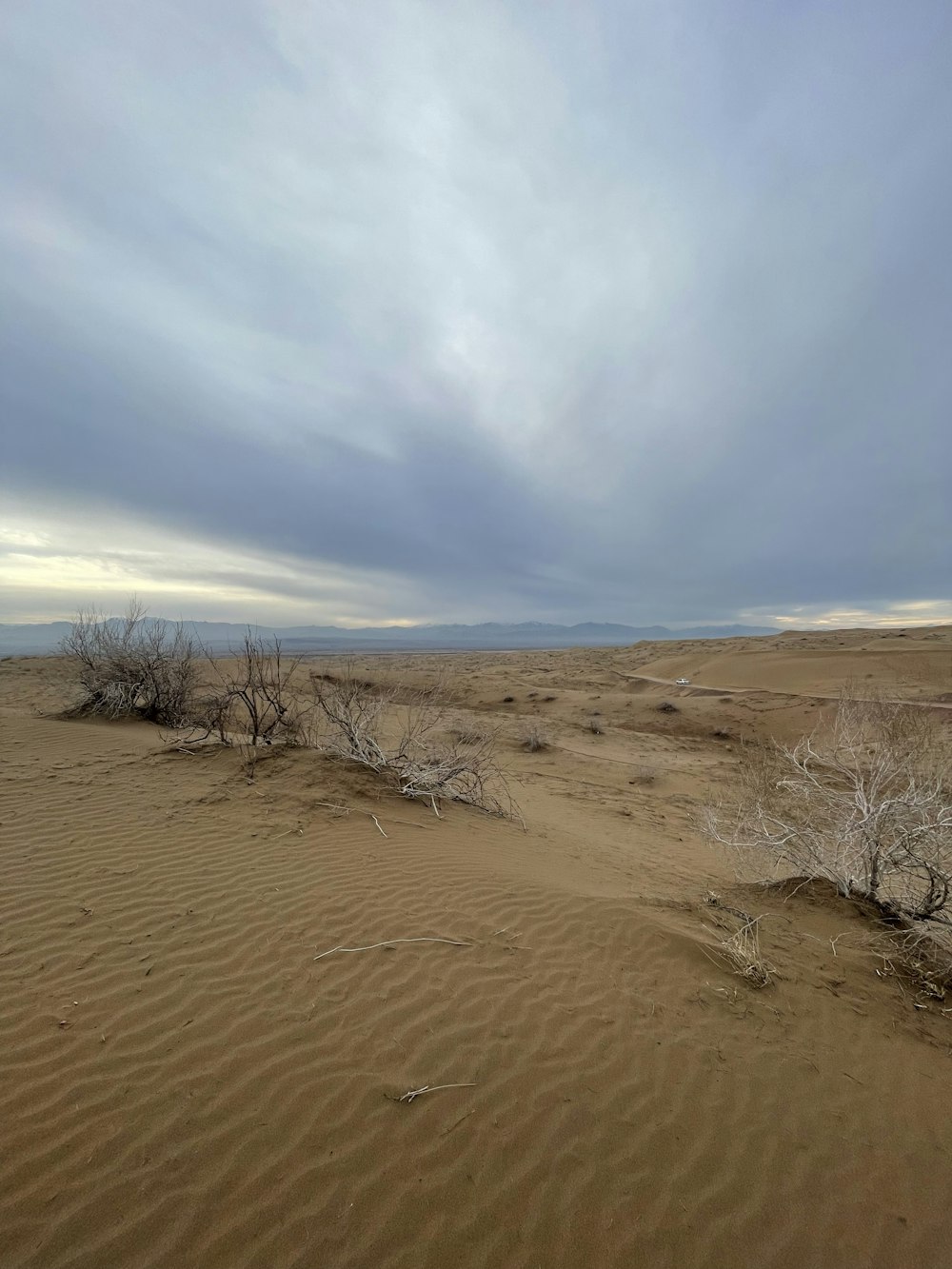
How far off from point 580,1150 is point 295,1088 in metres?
1.37

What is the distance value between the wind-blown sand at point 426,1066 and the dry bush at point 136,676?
7005mm

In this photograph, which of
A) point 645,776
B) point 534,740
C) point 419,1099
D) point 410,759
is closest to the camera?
point 419,1099

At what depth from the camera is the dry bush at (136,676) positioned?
39.4 ft

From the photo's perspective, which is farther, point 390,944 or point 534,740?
point 534,740

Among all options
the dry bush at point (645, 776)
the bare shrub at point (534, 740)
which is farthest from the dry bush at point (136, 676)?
the dry bush at point (645, 776)

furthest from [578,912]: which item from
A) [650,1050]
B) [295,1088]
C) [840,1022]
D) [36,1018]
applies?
[36,1018]

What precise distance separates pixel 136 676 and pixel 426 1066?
1227cm

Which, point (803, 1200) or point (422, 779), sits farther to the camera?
point (422, 779)

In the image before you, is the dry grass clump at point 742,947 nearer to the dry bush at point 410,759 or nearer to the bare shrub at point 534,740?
the dry bush at point 410,759

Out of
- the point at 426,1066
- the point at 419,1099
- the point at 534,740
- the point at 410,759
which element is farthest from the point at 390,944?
the point at 534,740

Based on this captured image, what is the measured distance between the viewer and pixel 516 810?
A: 8062mm

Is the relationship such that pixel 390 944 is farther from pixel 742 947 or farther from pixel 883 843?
pixel 883 843

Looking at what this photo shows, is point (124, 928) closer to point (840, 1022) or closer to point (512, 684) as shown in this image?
point (840, 1022)

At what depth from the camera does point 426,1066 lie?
2719mm
